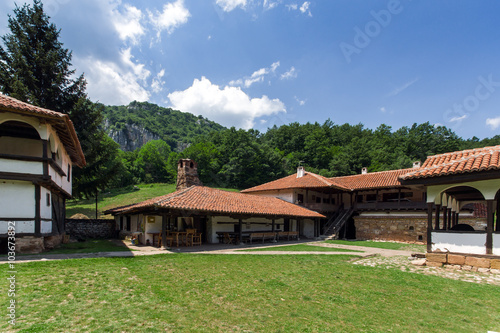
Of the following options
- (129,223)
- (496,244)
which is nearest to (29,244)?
(129,223)

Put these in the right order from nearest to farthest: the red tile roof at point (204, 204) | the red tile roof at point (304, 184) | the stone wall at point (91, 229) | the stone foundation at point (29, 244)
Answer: the stone foundation at point (29, 244), the red tile roof at point (204, 204), the stone wall at point (91, 229), the red tile roof at point (304, 184)

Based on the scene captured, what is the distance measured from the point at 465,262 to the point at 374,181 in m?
17.1

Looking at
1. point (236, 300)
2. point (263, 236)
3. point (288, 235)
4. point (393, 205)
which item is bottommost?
point (288, 235)

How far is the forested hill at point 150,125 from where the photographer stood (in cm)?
10531

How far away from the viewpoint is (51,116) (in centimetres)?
970

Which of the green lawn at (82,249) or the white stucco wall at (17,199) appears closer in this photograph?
the white stucco wall at (17,199)

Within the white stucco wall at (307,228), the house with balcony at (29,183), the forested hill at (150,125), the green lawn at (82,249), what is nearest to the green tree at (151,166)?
the forested hill at (150,125)

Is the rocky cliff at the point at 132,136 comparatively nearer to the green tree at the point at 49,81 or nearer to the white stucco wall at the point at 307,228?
the green tree at the point at 49,81

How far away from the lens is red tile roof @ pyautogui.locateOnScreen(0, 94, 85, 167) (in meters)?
9.08

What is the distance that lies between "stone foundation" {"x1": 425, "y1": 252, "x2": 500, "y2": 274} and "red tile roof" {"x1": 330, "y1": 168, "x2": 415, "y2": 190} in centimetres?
1406

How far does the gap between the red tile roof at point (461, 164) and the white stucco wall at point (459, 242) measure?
2.13 metres

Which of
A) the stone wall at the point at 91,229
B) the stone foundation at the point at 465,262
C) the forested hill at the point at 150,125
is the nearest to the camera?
the stone foundation at the point at 465,262

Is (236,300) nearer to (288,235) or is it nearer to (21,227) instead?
(21,227)

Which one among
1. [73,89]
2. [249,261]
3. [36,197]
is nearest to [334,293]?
[249,261]
